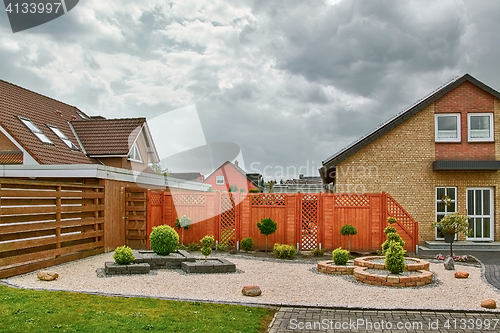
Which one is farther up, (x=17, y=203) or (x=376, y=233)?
(x=17, y=203)

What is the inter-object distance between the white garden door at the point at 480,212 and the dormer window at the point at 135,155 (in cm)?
1740

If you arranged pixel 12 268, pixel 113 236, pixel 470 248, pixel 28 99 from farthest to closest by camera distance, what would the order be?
pixel 28 99
pixel 470 248
pixel 113 236
pixel 12 268

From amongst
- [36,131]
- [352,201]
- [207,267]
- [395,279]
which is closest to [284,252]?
[352,201]

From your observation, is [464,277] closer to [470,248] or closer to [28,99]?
[470,248]

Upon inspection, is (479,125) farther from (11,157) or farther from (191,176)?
(191,176)

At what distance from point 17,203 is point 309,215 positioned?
29.9 feet

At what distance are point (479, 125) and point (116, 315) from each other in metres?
17.1

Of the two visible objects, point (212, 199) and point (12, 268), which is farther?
point (212, 199)

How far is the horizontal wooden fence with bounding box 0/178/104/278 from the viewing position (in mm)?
9773

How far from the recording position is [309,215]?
49.8ft

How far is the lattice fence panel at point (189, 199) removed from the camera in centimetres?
1601

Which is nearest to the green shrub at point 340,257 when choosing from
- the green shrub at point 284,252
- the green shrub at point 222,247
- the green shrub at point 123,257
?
the green shrub at point 284,252

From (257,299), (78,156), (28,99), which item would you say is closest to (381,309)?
(257,299)

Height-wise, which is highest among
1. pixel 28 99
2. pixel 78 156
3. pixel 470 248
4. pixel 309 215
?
pixel 28 99
